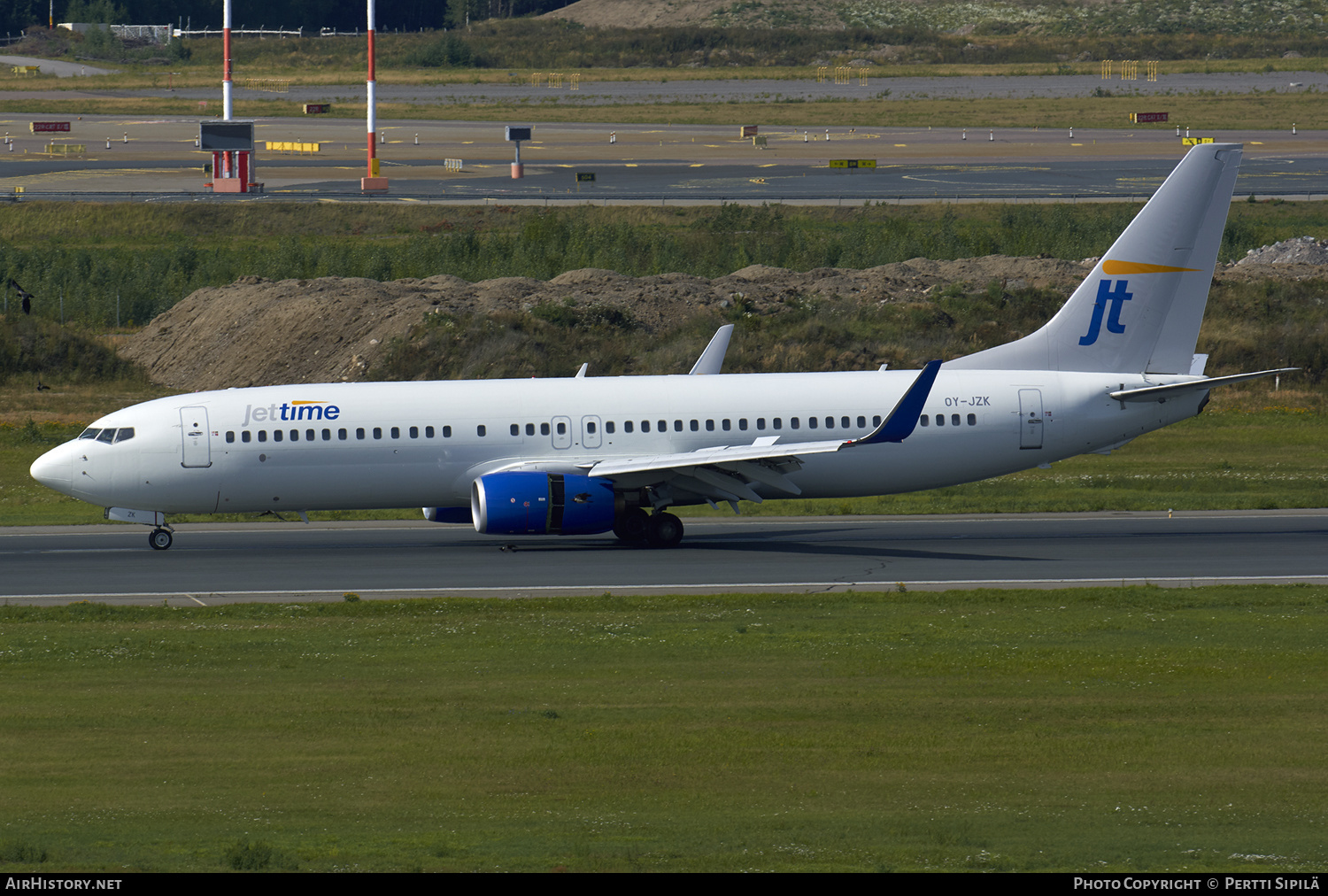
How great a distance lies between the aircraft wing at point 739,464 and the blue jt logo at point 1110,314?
17.5 ft

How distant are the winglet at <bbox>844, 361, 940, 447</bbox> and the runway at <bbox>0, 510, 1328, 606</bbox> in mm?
2957

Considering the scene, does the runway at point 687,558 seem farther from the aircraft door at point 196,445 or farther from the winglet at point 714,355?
the winglet at point 714,355

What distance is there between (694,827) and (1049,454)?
24521 mm

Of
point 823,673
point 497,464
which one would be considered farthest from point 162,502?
point 823,673

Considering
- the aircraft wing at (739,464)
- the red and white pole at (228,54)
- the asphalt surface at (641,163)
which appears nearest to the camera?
the aircraft wing at (739,464)

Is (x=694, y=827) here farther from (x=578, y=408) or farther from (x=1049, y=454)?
(x=1049, y=454)

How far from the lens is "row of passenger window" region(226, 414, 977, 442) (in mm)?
36500

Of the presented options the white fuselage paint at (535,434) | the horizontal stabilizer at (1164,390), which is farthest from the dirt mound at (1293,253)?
the white fuselage paint at (535,434)

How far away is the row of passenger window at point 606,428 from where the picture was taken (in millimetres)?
36500

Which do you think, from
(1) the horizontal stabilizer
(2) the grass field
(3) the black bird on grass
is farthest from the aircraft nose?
(3) the black bird on grass

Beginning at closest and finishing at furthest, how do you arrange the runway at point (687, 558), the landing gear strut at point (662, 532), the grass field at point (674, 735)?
the grass field at point (674, 735)
the runway at point (687, 558)
the landing gear strut at point (662, 532)

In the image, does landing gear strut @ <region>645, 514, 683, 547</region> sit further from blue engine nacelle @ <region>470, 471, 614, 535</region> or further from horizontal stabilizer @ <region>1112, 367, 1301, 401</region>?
horizontal stabilizer @ <region>1112, 367, 1301, 401</region>

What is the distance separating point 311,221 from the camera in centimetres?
8638

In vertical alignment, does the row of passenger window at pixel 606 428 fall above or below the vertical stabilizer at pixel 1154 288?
below
